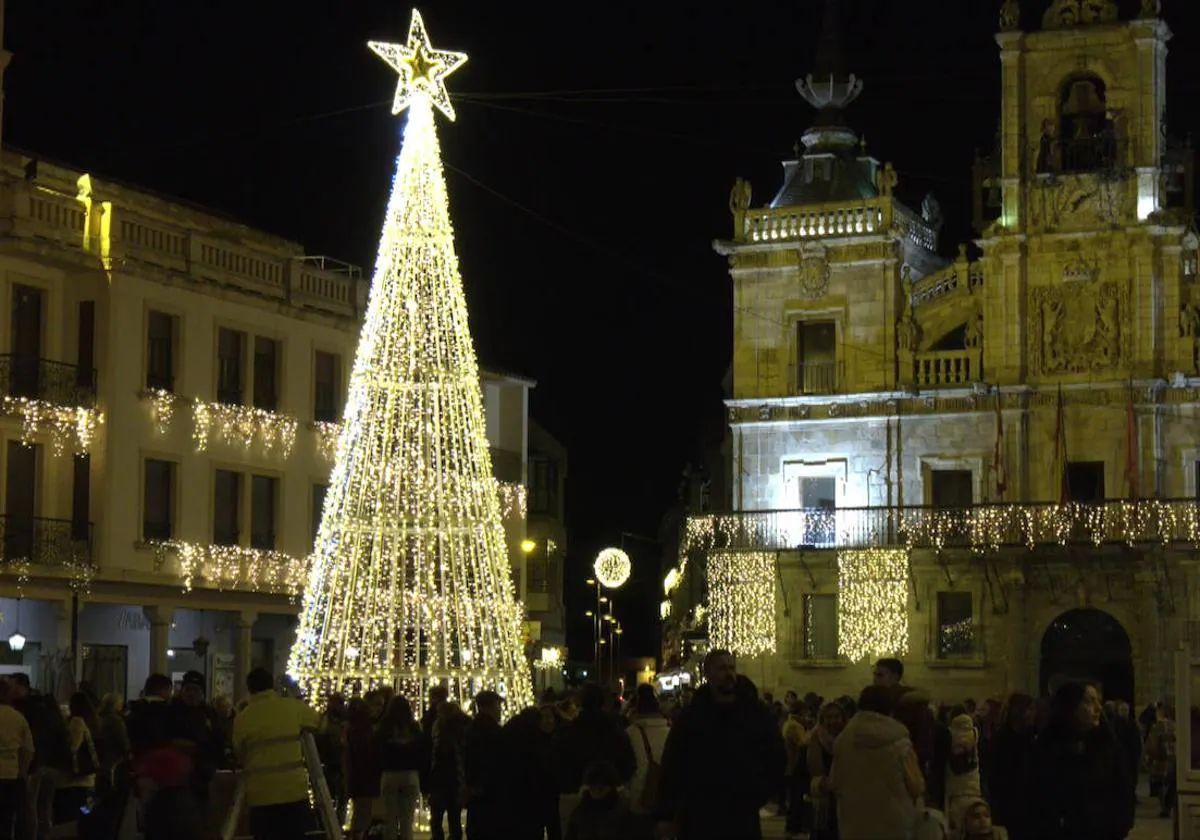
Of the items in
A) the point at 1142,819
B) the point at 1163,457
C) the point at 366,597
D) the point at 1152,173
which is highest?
the point at 1152,173

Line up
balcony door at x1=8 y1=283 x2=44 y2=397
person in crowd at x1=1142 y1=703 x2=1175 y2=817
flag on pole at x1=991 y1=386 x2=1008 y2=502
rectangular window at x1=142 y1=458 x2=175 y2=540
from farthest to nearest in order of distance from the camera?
flag on pole at x1=991 y1=386 x2=1008 y2=502 < rectangular window at x1=142 y1=458 x2=175 y2=540 < balcony door at x1=8 y1=283 x2=44 y2=397 < person in crowd at x1=1142 y1=703 x2=1175 y2=817

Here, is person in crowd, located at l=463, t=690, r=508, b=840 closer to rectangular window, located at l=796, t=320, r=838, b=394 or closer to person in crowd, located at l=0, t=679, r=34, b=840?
person in crowd, located at l=0, t=679, r=34, b=840

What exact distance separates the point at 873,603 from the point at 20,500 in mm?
17141

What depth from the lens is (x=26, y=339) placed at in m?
37.9

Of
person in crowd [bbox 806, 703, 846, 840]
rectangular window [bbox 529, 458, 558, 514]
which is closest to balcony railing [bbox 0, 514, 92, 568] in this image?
person in crowd [bbox 806, 703, 846, 840]

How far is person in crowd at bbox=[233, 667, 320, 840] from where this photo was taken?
55.8ft

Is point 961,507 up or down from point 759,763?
up

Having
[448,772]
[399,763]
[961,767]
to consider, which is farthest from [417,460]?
[961,767]

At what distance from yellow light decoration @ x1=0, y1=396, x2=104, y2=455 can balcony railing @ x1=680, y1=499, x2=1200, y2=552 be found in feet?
45.8

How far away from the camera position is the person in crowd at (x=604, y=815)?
13.2 meters

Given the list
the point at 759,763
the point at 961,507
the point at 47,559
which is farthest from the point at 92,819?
the point at 961,507

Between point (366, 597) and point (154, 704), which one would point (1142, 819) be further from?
point (154, 704)

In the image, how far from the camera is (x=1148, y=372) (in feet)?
147

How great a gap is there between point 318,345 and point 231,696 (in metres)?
6.57
